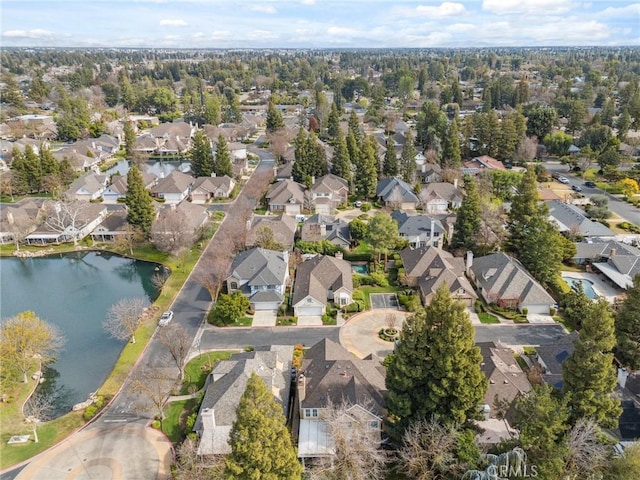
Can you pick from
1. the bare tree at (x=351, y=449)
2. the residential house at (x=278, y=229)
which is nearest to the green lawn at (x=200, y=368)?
the bare tree at (x=351, y=449)

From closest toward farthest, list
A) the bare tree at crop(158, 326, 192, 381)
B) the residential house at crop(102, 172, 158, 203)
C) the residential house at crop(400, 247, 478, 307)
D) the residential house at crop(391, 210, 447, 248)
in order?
the bare tree at crop(158, 326, 192, 381), the residential house at crop(400, 247, 478, 307), the residential house at crop(391, 210, 447, 248), the residential house at crop(102, 172, 158, 203)

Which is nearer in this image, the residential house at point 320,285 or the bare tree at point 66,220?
the residential house at point 320,285

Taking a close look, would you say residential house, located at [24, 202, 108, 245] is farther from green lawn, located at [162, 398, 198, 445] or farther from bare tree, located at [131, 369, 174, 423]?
green lawn, located at [162, 398, 198, 445]

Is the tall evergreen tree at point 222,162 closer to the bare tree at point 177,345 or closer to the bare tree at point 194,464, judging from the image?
the bare tree at point 177,345

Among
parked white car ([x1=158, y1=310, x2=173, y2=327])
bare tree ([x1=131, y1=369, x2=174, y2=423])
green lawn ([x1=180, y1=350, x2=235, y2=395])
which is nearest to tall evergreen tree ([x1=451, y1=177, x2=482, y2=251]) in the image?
green lawn ([x1=180, y1=350, x2=235, y2=395])

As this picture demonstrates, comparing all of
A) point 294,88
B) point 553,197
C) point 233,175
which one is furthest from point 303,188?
point 294,88

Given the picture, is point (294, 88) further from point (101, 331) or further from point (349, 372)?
point (349, 372)

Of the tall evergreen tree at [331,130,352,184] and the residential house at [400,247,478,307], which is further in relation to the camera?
the tall evergreen tree at [331,130,352,184]
